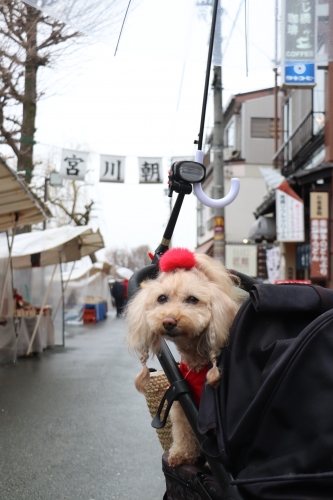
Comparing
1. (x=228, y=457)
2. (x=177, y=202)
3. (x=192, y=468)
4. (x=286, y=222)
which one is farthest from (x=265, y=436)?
(x=286, y=222)

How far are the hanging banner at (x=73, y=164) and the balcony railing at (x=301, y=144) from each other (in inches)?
240

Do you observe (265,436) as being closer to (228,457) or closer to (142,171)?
(228,457)

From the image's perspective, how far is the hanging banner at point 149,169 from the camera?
51.1ft

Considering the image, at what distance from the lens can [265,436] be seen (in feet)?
5.65

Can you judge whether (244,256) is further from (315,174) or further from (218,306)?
(218,306)

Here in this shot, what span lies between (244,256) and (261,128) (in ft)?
26.2

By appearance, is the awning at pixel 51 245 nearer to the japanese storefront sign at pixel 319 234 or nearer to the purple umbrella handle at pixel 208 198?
the japanese storefront sign at pixel 319 234

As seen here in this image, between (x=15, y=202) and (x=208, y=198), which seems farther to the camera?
(x=15, y=202)

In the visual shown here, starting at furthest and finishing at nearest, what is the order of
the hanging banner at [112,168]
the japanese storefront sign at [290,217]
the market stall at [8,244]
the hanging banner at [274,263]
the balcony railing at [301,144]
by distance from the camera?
the hanging banner at [274,263], the hanging banner at [112,168], the balcony railing at [301,144], the japanese storefront sign at [290,217], the market stall at [8,244]

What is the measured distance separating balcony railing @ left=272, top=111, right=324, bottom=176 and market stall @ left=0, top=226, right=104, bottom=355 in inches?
244

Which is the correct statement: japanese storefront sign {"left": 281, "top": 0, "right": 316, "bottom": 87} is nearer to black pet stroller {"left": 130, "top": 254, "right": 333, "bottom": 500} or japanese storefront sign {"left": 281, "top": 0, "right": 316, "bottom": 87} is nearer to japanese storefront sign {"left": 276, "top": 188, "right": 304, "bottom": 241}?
black pet stroller {"left": 130, "top": 254, "right": 333, "bottom": 500}

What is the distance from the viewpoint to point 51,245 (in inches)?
454

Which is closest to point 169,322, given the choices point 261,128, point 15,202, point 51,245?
point 15,202

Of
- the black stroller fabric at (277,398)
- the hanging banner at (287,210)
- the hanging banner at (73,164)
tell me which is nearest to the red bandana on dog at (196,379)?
the black stroller fabric at (277,398)
